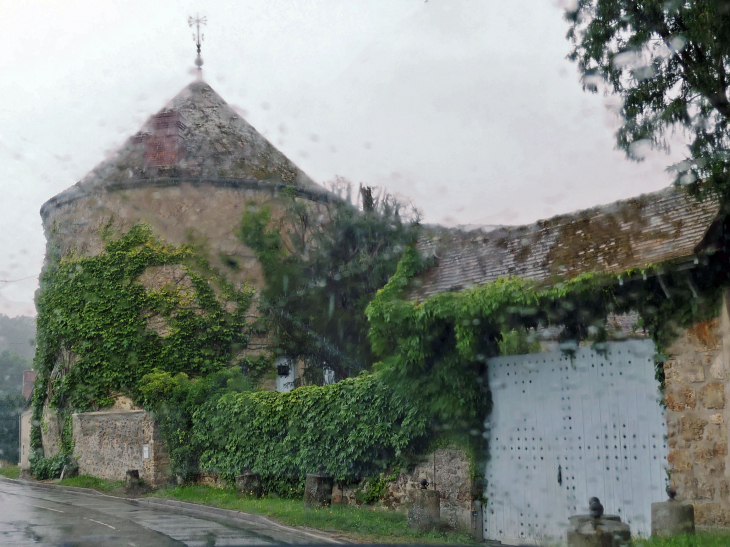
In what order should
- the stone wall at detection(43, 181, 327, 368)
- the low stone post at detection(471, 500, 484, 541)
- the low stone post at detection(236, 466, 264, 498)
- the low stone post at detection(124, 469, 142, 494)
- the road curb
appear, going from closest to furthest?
the road curb < the low stone post at detection(471, 500, 484, 541) < the low stone post at detection(236, 466, 264, 498) < the low stone post at detection(124, 469, 142, 494) < the stone wall at detection(43, 181, 327, 368)

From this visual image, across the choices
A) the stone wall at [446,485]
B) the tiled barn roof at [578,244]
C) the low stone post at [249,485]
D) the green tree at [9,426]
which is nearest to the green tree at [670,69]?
the tiled barn roof at [578,244]

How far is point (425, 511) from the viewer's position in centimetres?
1187

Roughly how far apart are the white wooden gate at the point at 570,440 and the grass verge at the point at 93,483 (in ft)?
44.6

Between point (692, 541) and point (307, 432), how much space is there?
9342 millimetres

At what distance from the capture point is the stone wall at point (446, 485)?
1237 cm

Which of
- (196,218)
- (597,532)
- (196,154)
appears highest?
(196,154)

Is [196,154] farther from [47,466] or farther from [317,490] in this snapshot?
[317,490]

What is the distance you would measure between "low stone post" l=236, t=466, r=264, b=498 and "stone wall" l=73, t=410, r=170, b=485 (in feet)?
16.1

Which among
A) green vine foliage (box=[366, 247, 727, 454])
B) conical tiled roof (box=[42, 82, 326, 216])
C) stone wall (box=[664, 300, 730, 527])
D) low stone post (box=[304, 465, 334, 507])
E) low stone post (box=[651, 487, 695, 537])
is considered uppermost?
conical tiled roof (box=[42, 82, 326, 216])

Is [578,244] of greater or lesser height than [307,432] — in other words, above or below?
above

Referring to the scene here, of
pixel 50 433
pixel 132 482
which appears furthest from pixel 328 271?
pixel 50 433

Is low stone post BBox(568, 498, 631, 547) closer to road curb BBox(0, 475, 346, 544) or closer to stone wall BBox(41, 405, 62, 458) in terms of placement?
road curb BBox(0, 475, 346, 544)

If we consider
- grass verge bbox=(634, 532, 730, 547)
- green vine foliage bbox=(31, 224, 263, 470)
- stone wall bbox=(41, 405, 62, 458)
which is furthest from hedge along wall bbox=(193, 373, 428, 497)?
stone wall bbox=(41, 405, 62, 458)

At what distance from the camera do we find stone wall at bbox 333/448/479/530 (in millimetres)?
12367
